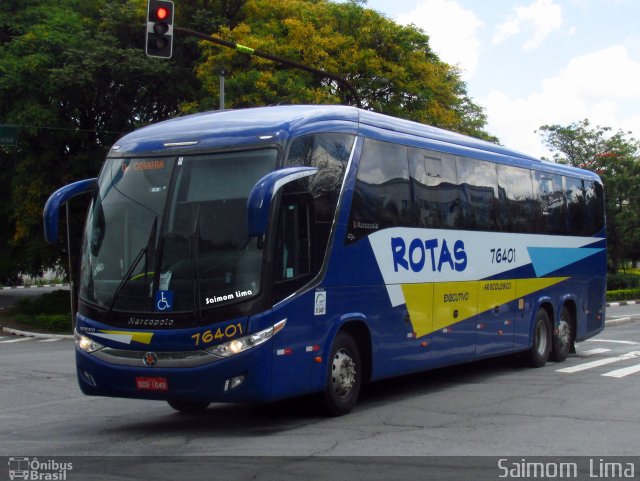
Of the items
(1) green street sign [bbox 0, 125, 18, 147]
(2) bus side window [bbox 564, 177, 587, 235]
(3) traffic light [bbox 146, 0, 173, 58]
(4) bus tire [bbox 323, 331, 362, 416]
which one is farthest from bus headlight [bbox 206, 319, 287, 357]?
(1) green street sign [bbox 0, 125, 18, 147]

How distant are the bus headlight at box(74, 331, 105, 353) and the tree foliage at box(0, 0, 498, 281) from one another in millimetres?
22469

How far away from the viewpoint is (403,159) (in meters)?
13.0

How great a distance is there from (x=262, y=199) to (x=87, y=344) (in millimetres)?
2895

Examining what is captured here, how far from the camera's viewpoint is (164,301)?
10.0 m

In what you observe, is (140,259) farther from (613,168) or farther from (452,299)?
(613,168)

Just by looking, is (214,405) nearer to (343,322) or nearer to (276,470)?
(343,322)

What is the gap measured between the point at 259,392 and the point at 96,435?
2.02 m

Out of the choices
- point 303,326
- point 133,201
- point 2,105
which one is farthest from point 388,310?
point 2,105

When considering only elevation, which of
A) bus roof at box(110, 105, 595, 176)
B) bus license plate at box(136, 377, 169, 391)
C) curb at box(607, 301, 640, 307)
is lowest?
curb at box(607, 301, 640, 307)

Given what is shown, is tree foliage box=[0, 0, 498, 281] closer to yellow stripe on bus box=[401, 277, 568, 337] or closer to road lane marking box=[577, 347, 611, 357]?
road lane marking box=[577, 347, 611, 357]

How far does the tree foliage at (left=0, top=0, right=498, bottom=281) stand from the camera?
3341 centimetres

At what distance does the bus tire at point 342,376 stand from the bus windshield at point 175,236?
1.83 metres

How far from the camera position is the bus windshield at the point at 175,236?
32.6 ft

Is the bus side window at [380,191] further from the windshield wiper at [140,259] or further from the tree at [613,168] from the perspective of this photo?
the tree at [613,168]
